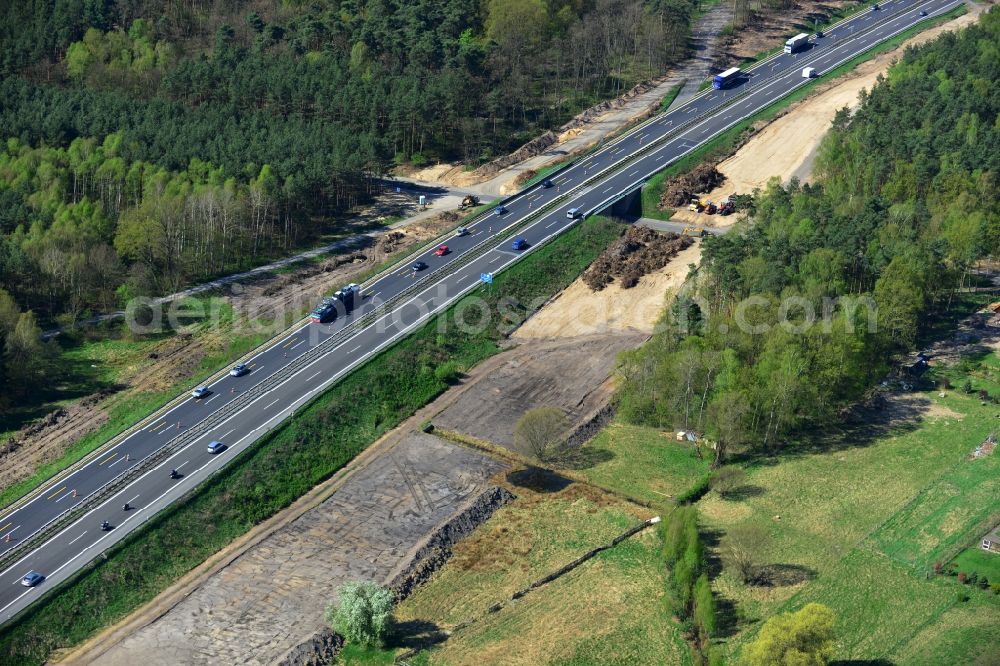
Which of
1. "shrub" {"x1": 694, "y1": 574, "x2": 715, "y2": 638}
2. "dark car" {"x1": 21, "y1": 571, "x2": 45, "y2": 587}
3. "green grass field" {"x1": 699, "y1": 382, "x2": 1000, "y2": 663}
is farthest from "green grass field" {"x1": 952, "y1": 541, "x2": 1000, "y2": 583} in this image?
"dark car" {"x1": 21, "y1": 571, "x2": 45, "y2": 587}

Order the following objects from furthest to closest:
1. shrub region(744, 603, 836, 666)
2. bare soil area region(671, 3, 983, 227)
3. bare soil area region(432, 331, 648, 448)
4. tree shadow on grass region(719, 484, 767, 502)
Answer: bare soil area region(671, 3, 983, 227) < bare soil area region(432, 331, 648, 448) < tree shadow on grass region(719, 484, 767, 502) < shrub region(744, 603, 836, 666)

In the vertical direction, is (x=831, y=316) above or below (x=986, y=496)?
above

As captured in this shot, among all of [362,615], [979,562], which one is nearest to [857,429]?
[979,562]

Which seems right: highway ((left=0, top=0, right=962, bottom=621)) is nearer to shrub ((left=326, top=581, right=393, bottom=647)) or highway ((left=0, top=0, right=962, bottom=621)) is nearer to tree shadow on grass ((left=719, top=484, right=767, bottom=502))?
shrub ((left=326, top=581, right=393, bottom=647))

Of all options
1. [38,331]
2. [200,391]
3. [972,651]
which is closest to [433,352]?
[200,391]

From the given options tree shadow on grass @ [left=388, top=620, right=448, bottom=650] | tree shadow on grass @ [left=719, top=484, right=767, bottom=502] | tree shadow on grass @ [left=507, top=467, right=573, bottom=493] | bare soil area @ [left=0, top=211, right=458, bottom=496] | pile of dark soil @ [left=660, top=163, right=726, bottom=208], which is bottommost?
tree shadow on grass @ [left=388, top=620, right=448, bottom=650]

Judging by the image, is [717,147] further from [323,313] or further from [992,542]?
[992,542]

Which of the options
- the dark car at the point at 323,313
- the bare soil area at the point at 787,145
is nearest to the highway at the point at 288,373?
the dark car at the point at 323,313

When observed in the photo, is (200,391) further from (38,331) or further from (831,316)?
(831,316)
